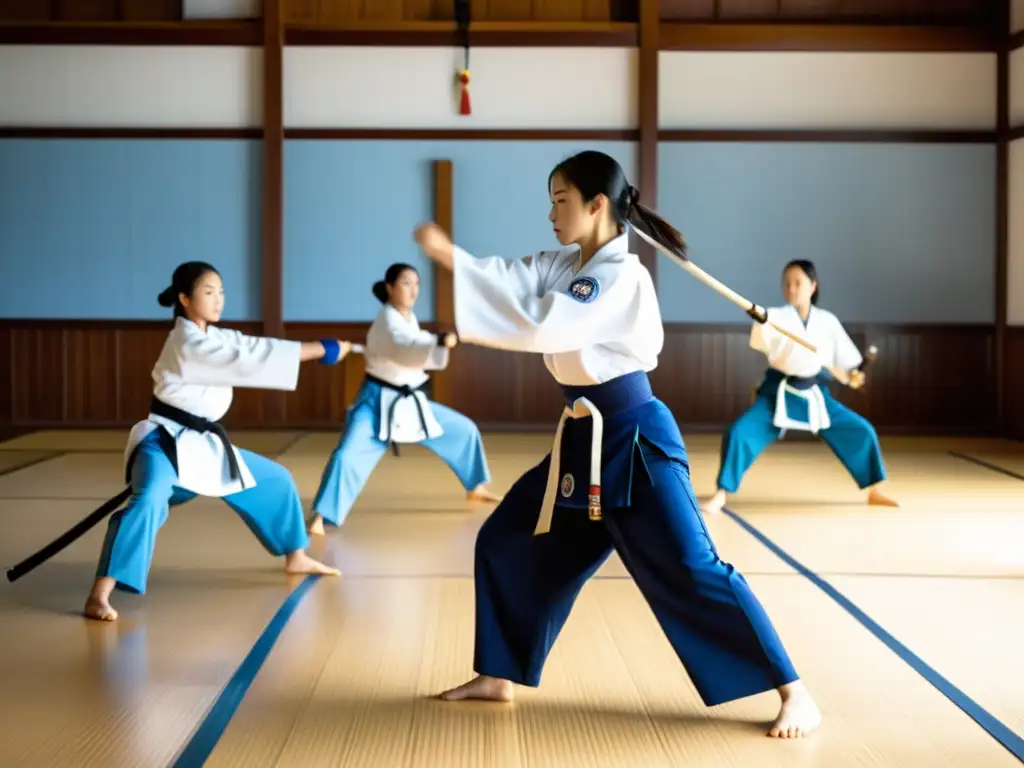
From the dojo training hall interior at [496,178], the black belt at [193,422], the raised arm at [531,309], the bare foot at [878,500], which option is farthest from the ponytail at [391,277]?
the dojo training hall interior at [496,178]

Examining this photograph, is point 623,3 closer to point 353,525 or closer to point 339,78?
point 339,78

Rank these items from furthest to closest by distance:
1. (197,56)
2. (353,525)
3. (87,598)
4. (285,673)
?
1. (197,56)
2. (353,525)
3. (87,598)
4. (285,673)

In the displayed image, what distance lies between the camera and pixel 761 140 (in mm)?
8180

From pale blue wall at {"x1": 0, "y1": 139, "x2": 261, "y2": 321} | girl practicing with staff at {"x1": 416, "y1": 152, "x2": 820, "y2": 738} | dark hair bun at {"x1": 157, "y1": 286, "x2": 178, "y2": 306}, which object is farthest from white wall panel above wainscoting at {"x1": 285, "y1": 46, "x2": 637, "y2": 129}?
girl practicing with staff at {"x1": 416, "y1": 152, "x2": 820, "y2": 738}

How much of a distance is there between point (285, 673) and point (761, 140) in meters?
6.16

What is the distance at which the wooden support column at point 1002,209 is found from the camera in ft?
26.5

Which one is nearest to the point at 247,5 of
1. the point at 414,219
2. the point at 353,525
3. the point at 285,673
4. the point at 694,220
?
the point at 414,219

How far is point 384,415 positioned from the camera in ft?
15.8

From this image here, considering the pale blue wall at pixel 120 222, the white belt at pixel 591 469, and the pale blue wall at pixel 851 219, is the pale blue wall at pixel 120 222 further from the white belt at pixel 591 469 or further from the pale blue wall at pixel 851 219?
the white belt at pixel 591 469

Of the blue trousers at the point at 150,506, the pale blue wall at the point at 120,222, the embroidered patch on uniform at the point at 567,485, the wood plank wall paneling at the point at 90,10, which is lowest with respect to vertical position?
the blue trousers at the point at 150,506

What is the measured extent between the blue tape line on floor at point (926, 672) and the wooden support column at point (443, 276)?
4.33m

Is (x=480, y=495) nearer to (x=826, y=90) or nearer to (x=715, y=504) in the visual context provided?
(x=715, y=504)

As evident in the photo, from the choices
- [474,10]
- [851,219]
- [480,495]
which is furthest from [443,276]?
[480,495]

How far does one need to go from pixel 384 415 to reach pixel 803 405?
175 cm
